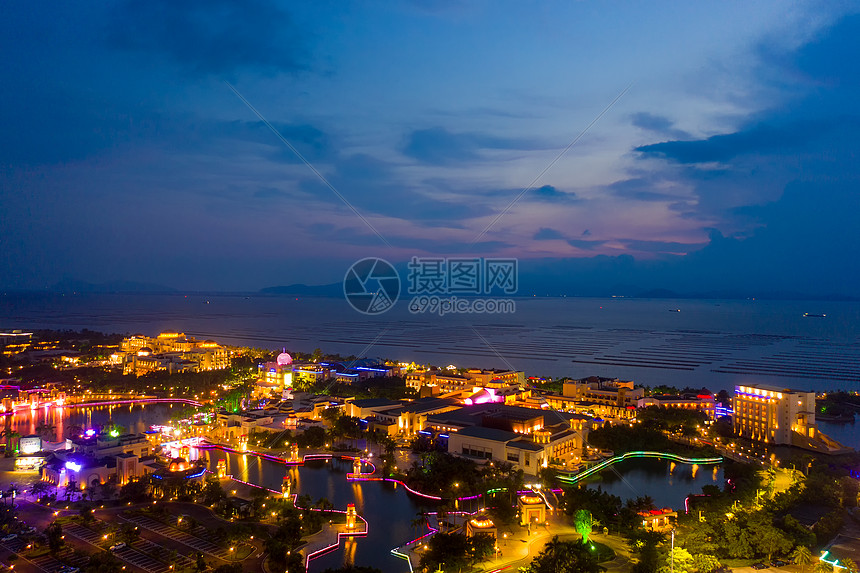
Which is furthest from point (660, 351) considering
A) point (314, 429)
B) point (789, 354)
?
point (314, 429)

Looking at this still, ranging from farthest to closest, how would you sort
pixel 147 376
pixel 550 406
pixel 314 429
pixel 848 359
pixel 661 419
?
pixel 848 359 → pixel 147 376 → pixel 550 406 → pixel 661 419 → pixel 314 429

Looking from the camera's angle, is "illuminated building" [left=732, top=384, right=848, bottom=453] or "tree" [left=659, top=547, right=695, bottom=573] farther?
"illuminated building" [left=732, top=384, right=848, bottom=453]

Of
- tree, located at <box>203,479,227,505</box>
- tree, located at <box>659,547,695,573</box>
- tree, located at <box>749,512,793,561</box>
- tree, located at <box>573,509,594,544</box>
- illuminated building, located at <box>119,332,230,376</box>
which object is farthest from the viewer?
illuminated building, located at <box>119,332,230,376</box>

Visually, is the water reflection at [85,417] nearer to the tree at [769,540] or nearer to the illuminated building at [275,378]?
the illuminated building at [275,378]

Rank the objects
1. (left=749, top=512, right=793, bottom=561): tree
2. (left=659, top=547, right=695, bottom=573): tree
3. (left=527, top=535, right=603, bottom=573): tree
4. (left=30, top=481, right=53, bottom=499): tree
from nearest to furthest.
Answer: (left=527, top=535, right=603, bottom=573): tree < (left=659, top=547, right=695, bottom=573): tree < (left=749, top=512, right=793, bottom=561): tree < (left=30, top=481, right=53, bottom=499): tree

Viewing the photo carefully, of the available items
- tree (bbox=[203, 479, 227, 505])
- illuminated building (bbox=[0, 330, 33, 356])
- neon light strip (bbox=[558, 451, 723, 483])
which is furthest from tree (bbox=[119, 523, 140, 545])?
illuminated building (bbox=[0, 330, 33, 356])

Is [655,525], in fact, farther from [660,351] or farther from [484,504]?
[660,351]

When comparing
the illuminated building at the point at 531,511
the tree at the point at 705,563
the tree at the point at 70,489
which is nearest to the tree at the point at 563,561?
the tree at the point at 705,563

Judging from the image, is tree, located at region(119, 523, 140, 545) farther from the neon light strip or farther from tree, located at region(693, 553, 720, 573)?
the neon light strip
